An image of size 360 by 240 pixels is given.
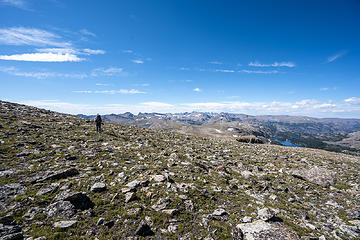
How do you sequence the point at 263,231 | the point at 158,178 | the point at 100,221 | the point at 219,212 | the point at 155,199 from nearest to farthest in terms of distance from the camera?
the point at 100,221 < the point at 263,231 < the point at 219,212 < the point at 155,199 < the point at 158,178

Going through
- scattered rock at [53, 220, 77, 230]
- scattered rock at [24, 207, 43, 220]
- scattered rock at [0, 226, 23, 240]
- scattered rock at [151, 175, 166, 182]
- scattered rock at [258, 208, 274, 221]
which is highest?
scattered rock at [0, 226, 23, 240]

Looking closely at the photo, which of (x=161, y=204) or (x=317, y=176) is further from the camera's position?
(x=317, y=176)

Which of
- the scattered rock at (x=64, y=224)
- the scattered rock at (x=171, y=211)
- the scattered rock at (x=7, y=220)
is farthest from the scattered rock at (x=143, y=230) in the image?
the scattered rock at (x=7, y=220)

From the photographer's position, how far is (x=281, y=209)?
9766mm

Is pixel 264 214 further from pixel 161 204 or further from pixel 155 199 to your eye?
pixel 155 199

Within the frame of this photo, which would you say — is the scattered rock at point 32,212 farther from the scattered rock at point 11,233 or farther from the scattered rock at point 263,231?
the scattered rock at point 263,231

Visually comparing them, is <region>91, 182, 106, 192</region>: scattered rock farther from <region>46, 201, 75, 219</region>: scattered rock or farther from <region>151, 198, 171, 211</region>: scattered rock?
<region>151, 198, 171, 211</region>: scattered rock

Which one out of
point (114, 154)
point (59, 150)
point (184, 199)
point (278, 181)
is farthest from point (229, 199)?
point (59, 150)

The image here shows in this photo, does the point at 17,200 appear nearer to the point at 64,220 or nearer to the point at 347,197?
the point at 64,220

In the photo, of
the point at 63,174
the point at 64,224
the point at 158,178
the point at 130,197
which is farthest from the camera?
the point at 158,178

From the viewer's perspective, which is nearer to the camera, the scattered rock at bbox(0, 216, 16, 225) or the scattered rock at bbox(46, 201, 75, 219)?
the scattered rock at bbox(0, 216, 16, 225)

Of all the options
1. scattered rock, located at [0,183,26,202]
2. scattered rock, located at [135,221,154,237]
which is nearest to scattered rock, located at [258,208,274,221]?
scattered rock, located at [135,221,154,237]

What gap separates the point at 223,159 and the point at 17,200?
59.6 ft

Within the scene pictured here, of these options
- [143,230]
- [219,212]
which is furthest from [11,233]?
[219,212]
